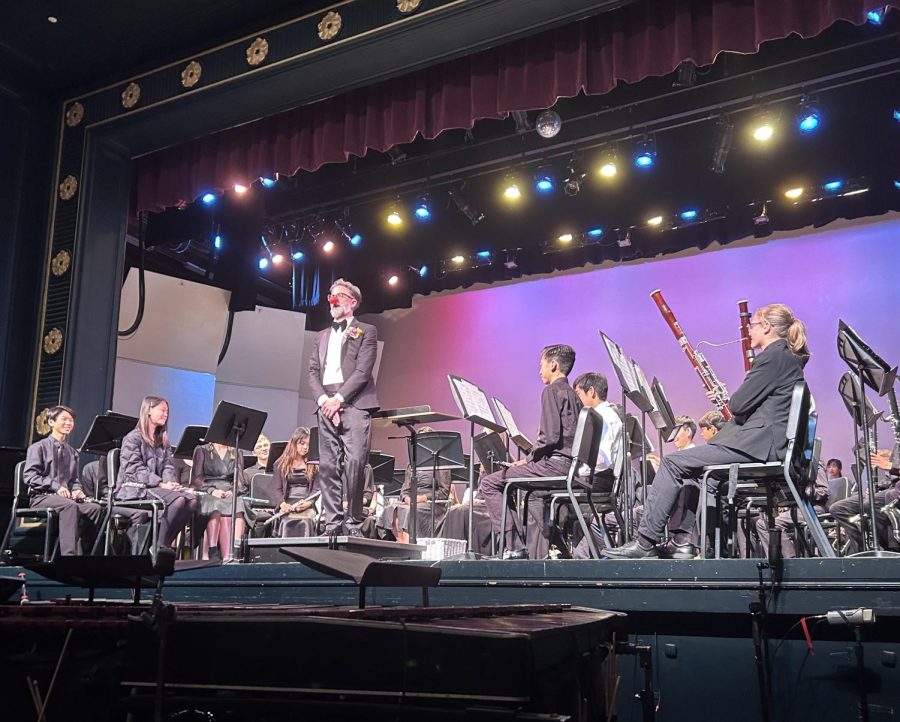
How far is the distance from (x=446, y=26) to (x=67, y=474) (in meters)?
4.62

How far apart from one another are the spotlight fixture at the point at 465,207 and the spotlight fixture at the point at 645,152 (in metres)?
2.08

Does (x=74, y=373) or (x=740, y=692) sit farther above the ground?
(x=74, y=373)

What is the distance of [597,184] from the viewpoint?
10070 millimetres

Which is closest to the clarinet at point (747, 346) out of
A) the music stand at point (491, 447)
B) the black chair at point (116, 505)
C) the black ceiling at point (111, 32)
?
the music stand at point (491, 447)

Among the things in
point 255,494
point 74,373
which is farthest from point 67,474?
point 255,494

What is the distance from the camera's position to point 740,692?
4.14 meters

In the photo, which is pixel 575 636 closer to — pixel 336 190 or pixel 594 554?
pixel 594 554

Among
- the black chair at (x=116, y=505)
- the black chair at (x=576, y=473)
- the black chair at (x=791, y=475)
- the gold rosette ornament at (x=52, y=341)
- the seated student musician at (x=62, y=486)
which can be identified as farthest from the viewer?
the gold rosette ornament at (x=52, y=341)

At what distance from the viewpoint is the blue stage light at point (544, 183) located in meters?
9.65

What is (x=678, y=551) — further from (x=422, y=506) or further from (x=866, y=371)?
(x=422, y=506)

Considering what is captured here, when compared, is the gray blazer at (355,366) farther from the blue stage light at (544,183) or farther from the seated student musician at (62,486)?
the blue stage light at (544,183)

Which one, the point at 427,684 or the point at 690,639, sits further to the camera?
the point at 690,639

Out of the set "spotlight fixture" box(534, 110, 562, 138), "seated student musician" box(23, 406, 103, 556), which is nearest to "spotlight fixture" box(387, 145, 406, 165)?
"spotlight fixture" box(534, 110, 562, 138)

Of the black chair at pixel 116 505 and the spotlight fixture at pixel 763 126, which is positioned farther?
the spotlight fixture at pixel 763 126
